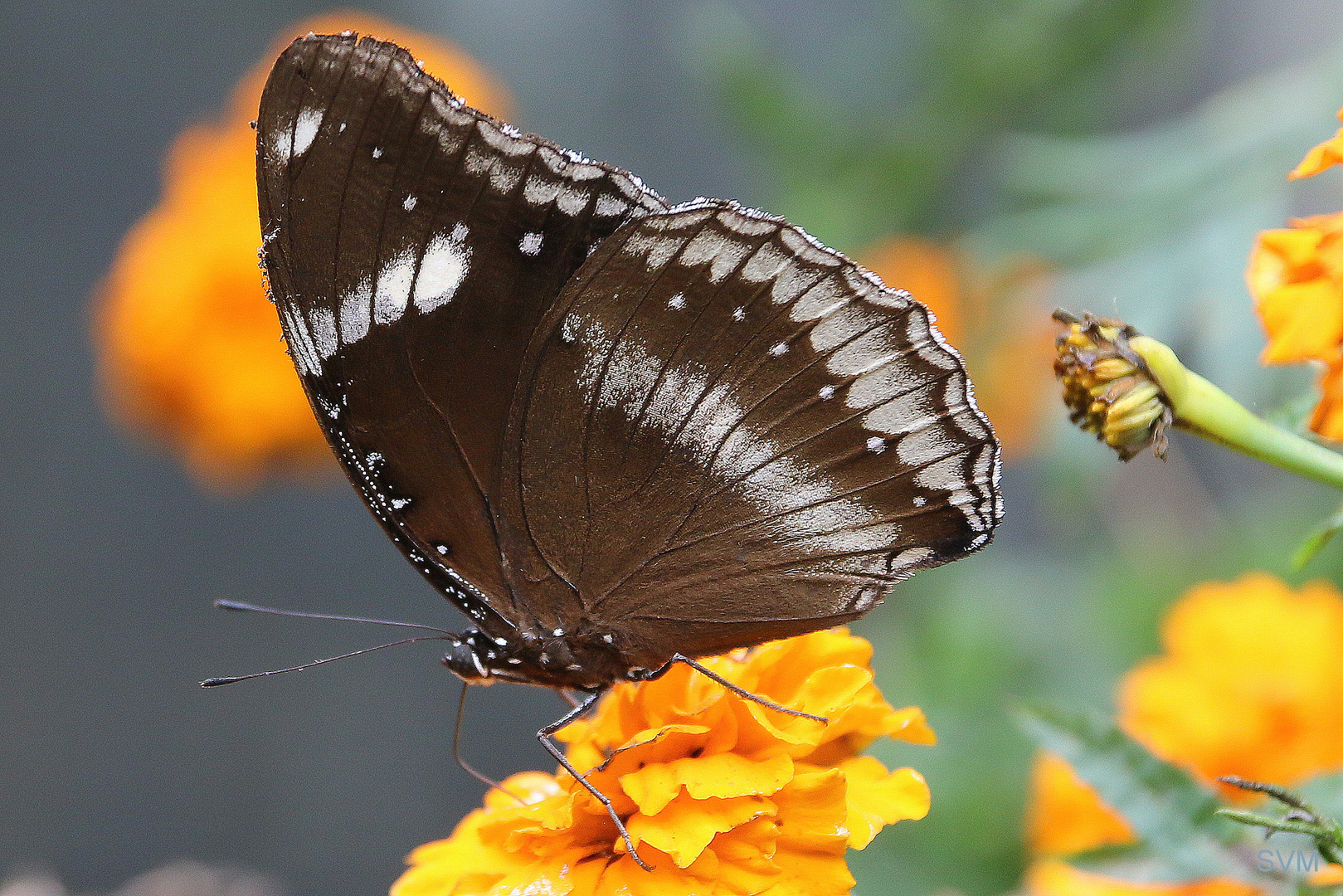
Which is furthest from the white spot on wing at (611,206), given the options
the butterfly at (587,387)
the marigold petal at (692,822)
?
the marigold petal at (692,822)

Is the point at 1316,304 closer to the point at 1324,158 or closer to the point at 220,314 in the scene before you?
the point at 1324,158

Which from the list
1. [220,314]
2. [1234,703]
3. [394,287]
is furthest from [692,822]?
[220,314]

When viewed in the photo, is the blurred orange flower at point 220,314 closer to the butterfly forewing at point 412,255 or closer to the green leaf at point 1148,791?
the butterfly forewing at point 412,255

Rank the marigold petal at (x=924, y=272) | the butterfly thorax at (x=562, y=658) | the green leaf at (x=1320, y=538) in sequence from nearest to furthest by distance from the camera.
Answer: the green leaf at (x=1320, y=538), the butterfly thorax at (x=562, y=658), the marigold petal at (x=924, y=272)

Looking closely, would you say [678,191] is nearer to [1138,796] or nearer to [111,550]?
[111,550]

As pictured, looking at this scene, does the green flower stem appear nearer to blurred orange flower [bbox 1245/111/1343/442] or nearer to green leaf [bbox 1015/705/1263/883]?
blurred orange flower [bbox 1245/111/1343/442]

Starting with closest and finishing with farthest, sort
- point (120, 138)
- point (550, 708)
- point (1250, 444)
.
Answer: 1. point (1250, 444)
2. point (120, 138)
3. point (550, 708)

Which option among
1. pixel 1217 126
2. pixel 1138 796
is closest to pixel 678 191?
pixel 1217 126
